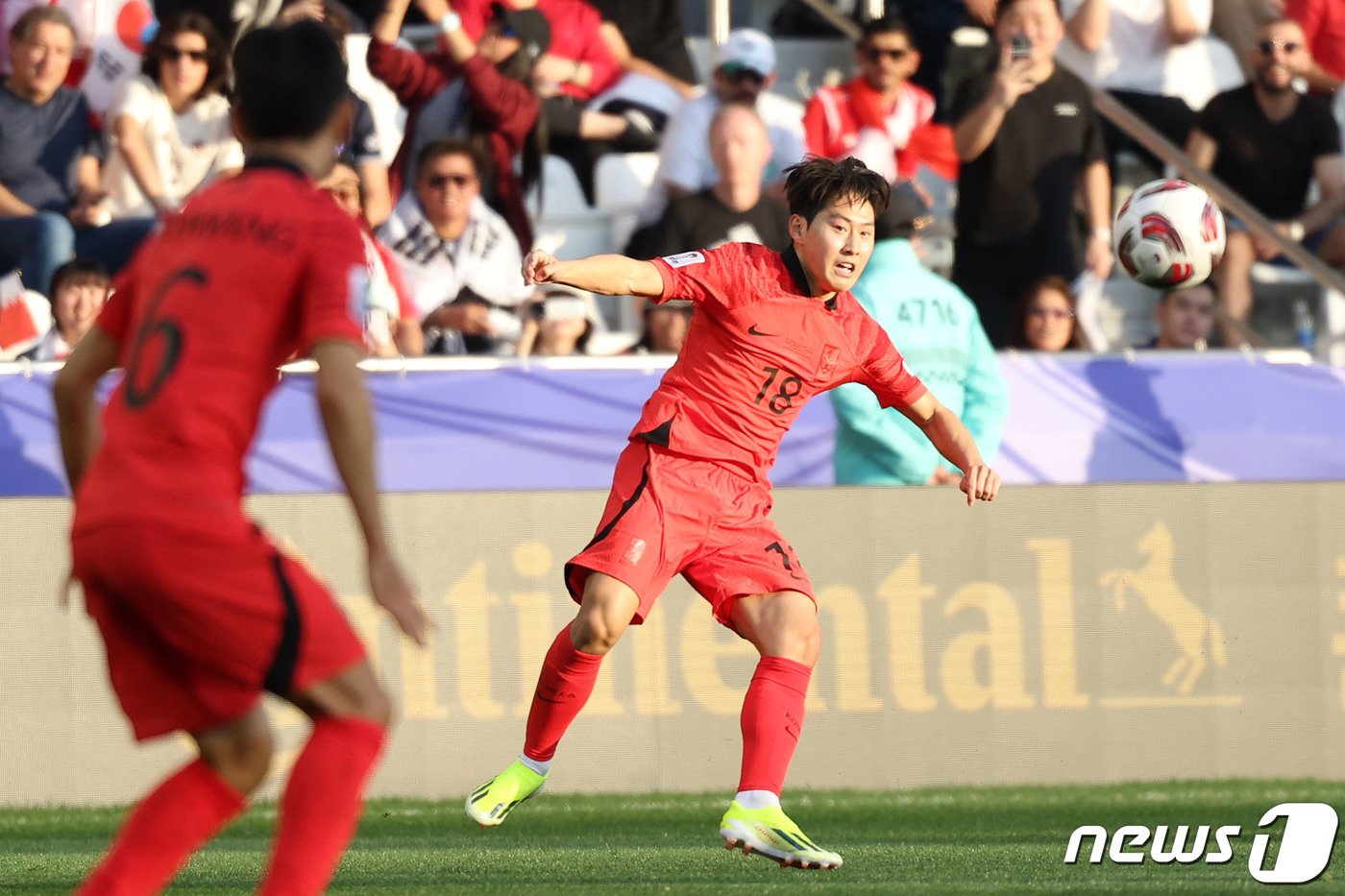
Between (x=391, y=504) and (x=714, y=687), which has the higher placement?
(x=391, y=504)

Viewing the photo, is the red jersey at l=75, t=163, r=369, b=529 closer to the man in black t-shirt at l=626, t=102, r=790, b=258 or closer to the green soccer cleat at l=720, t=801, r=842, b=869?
the green soccer cleat at l=720, t=801, r=842, b=869

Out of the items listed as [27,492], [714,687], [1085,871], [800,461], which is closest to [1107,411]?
[800,461]

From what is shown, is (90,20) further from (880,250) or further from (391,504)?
(880,250)

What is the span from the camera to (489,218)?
10.7 m

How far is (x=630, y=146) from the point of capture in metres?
11.8

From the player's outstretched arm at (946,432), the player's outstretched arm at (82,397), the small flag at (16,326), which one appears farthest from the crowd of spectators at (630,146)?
the player's outstretched arm at (82,397)

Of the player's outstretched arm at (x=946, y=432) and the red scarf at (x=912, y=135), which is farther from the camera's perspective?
the red scarf at (x=912, y=135)

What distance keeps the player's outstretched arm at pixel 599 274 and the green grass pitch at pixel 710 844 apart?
169cm

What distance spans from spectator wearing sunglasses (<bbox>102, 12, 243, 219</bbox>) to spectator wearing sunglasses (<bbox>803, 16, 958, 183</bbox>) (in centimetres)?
313

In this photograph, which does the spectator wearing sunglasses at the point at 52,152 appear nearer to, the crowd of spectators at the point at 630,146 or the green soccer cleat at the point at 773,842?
the crowd of spectators at the point at 630,146

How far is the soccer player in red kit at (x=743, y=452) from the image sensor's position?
625 centimetres

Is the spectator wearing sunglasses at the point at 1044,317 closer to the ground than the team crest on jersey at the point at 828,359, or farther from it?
closer to the ground

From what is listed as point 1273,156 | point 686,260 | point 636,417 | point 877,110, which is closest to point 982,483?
point 686,260

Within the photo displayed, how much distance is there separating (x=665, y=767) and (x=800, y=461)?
1.56 metres
